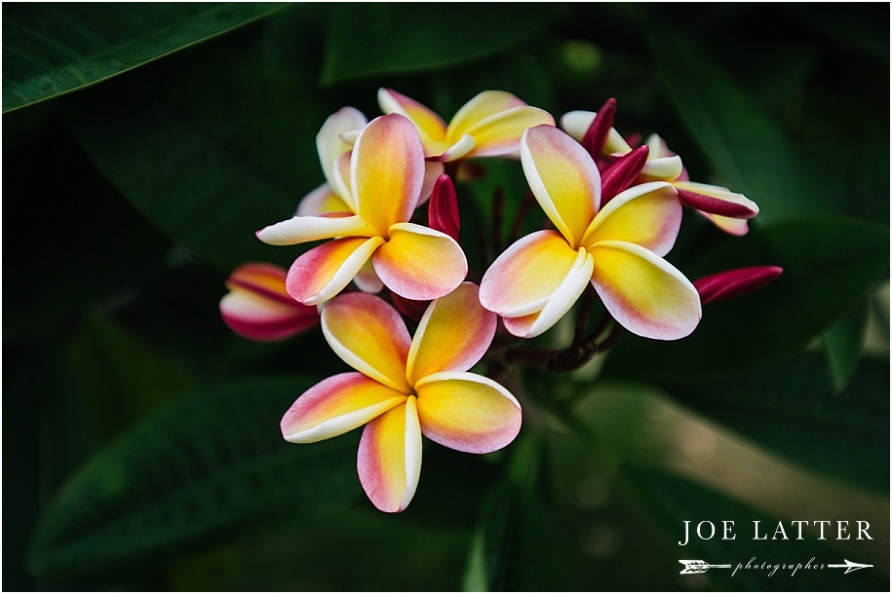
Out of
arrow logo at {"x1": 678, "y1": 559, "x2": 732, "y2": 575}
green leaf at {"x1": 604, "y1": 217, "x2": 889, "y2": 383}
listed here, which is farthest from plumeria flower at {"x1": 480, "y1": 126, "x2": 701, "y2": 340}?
arrow logo at {"x1": 678, "y1": 559, "x2": 732, "y2": 575}

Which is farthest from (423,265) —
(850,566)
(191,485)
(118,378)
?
(118,378)

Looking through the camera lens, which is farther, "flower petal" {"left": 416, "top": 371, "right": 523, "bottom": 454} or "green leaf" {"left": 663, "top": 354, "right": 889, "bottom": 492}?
"green leaf" {"left": 663, "top": 354, "right": 889, "bottom": 492}

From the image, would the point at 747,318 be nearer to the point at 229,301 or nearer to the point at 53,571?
the point at 229,301

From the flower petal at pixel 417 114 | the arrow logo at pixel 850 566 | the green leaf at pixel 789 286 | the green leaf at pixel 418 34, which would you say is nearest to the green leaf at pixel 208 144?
the green leaf at pixel 418 34

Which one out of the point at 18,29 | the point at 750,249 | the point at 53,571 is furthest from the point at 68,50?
the point at 750,249

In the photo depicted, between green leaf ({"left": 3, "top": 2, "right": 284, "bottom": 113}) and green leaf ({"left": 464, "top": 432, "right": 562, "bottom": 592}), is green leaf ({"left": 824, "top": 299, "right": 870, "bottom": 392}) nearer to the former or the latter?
green leaf ({"left": 464, "top": 432, "right": 562, "bottom": 592})

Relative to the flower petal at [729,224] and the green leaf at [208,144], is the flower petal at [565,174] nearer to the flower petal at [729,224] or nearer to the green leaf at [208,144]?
the flower petal at [729,224]
